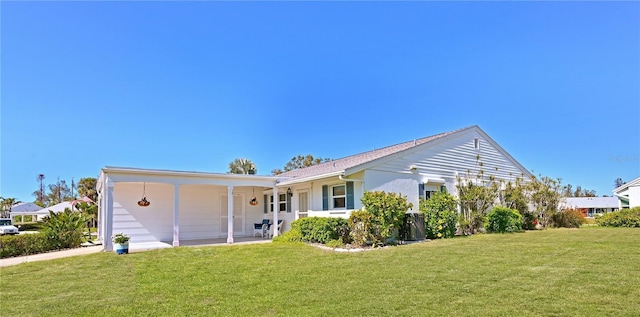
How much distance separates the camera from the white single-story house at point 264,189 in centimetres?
1307

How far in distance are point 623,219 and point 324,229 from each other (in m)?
17.0

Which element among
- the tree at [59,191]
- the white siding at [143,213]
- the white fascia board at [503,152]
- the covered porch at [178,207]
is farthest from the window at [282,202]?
the tree at [59,191]

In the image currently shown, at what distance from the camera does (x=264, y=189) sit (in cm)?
1806

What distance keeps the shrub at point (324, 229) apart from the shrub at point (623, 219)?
52.7ft

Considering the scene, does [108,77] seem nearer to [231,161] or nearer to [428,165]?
[428,165]

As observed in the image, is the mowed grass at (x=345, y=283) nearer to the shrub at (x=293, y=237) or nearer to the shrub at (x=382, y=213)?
the shrub at (x=382, y=213)

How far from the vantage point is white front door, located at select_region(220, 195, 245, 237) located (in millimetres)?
16859

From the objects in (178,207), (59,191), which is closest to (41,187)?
(59,191)

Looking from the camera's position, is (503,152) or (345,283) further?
(503,152)

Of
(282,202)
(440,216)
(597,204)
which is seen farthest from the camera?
(597,204)

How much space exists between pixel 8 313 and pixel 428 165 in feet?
45.3

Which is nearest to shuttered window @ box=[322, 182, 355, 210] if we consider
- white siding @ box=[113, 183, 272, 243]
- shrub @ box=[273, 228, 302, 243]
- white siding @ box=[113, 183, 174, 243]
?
shrub @ box=[273, 228, 302, 243]

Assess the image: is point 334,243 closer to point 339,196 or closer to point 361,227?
point 361,227

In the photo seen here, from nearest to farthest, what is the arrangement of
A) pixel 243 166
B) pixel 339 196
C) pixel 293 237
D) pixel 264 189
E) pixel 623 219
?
1. pixel 293 237
2. pixel 339 196
3. pixel 264 189
4. pixel 623 219
5. pixel 243 166
